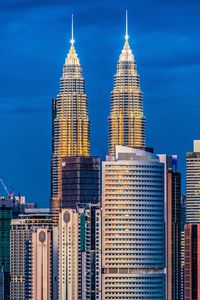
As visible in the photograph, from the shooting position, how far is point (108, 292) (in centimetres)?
15112

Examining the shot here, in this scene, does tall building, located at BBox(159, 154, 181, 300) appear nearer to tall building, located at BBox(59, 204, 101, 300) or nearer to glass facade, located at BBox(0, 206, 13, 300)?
tall building, located at BBox(59, 204, 101, 300)

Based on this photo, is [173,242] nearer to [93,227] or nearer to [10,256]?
[93,227]

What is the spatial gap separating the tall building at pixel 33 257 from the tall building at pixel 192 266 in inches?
916

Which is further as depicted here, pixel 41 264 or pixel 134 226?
pixel 41 264

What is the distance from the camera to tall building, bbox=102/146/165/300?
149500 millimetres

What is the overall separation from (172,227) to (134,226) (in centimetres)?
826

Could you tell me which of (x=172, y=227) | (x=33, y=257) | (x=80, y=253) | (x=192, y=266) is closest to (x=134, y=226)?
(x=192, y=266)

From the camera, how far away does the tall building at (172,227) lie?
155250mm

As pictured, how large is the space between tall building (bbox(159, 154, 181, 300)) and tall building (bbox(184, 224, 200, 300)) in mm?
1320

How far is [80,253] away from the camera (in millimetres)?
170375

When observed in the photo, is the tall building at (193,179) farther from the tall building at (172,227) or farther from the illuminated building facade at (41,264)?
the tall building at (172,227)

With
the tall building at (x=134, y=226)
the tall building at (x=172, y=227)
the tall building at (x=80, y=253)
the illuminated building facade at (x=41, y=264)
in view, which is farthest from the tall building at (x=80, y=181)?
the tall building at (x=134, y=226)

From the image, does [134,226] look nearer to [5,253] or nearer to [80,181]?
[80,181]

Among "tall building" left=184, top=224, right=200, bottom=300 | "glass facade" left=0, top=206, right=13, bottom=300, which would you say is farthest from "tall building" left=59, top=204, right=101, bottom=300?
"glass facade" left=0, top=206, right=13, bottom=300
